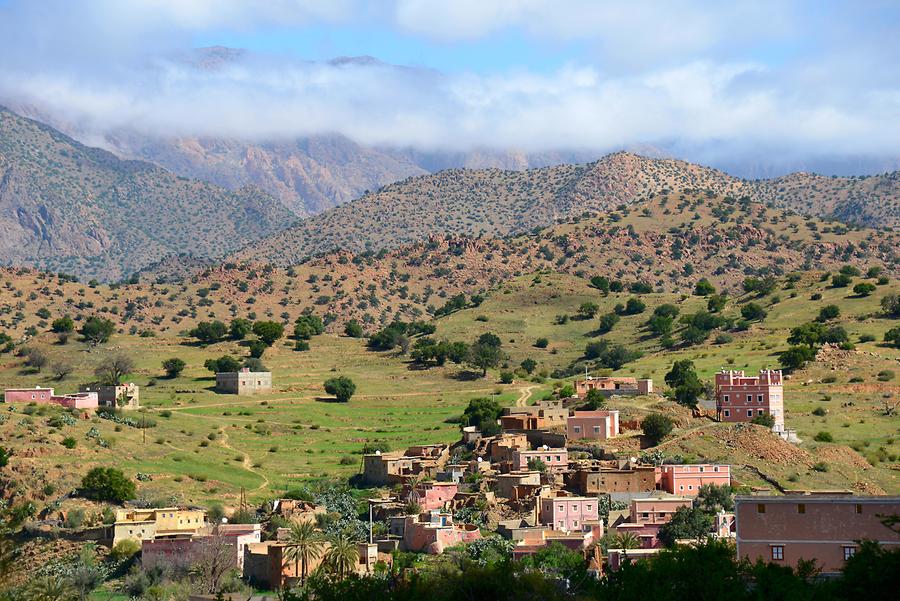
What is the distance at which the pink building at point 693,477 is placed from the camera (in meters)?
85.0

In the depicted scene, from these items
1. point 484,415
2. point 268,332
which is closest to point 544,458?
point 484,415

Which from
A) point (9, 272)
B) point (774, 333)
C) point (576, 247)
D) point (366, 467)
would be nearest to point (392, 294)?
point (576, 247)

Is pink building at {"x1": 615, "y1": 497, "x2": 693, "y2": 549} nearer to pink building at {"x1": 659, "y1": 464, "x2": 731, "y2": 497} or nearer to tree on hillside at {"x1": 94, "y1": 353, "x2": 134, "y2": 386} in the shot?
pink building at {"x1": 659, "y1": 464, "x2": 731, "y2": 497}

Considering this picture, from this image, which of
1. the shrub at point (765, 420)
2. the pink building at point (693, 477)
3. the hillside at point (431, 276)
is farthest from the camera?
the hillside at point (431, 276)

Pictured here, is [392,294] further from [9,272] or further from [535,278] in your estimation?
[9,272]

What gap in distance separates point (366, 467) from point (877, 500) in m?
48.4

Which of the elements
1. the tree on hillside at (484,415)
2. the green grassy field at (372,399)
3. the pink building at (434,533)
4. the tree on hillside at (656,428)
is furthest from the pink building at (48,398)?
the tree on hillside at (656,428)

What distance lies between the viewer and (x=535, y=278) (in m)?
175

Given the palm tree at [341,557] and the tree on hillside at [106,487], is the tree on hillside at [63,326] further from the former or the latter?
the palm tree at [341,557]

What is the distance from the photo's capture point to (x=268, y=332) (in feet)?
470

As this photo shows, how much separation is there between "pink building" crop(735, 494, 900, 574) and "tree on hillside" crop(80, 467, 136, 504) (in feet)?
145

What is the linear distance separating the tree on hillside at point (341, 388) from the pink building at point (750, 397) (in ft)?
112

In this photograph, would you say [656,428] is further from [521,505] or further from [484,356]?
[484,356]

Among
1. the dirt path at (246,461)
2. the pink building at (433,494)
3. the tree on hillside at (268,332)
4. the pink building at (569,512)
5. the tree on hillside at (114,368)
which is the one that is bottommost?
the pink building at (569,512)
